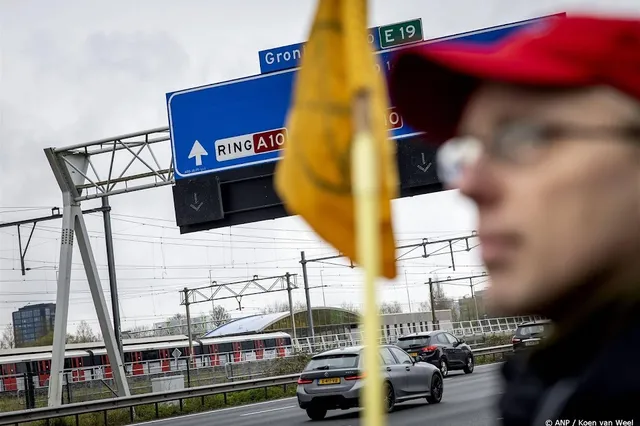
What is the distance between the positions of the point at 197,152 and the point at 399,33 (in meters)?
4.26

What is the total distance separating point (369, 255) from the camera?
954 mm

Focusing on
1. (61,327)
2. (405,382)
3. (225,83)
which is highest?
(225,83)

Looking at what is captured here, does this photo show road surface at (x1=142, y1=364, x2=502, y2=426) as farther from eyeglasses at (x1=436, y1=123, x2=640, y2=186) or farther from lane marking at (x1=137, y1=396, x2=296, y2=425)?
eyeglasses at (x1=436, y1=123, x2=640, y2=186)

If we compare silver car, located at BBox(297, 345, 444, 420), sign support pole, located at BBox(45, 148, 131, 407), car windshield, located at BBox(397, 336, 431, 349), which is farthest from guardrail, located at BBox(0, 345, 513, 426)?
car windshield, located at BBox(397, 336, 431, 349)

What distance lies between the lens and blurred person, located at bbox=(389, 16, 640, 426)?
0.94 metres

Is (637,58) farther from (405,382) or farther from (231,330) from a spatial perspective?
(231,330)

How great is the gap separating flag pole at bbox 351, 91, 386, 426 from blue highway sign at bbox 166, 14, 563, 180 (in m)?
16.6

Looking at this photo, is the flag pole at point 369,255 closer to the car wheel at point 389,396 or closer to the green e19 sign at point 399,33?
the green e19 sign at point 399,33

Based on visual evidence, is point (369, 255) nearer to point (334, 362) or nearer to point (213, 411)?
point (334, 362)

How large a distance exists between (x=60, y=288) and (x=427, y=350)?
11.3 metres

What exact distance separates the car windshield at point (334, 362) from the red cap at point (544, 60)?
1785cm

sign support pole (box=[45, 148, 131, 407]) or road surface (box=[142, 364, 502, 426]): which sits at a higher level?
sign support pole (box=[45, 148, 131, 407])

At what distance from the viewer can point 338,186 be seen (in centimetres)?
118

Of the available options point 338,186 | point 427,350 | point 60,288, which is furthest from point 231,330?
point 338,186
